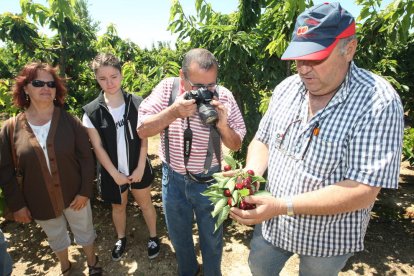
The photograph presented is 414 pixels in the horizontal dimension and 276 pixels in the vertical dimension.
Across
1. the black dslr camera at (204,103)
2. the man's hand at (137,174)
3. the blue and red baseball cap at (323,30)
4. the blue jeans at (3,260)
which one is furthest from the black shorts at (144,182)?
the blue and red baseball cap at (323,30)

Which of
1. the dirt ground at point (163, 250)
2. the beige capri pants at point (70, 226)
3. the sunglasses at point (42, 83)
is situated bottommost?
the dirt ground at point (163, 250)

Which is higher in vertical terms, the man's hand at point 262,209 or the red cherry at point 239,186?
the red cherry at point 239,186

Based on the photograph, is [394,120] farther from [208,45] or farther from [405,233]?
[405,233]

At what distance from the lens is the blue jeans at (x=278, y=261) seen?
2029mm

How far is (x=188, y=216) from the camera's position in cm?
295

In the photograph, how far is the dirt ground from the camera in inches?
154

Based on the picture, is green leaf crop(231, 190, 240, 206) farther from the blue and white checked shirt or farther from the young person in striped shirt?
the blue and white checked shirt

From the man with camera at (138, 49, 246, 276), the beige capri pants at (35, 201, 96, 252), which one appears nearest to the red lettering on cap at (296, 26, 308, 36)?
the man with camera at (138, 49, 246, 276)

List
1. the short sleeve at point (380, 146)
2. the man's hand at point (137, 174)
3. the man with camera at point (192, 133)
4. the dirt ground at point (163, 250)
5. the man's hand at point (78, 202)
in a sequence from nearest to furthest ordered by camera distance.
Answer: the short sleeve at point (380, 146) < the man with camera at point (192, 133) < the man's hand at point (78, 202) < the man's hand at point (137, 174) < the dirt ground at point (163, 250)

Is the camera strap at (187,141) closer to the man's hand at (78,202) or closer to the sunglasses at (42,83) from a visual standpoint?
the man's hand at (78,202)

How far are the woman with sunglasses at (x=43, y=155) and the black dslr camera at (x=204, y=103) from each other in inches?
62.0

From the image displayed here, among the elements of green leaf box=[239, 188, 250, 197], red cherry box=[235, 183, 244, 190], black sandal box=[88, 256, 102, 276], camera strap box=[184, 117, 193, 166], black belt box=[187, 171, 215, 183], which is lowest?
black sandal box=[88, 256, 102, 276]

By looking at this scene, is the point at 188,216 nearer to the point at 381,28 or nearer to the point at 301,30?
the point at 301,30

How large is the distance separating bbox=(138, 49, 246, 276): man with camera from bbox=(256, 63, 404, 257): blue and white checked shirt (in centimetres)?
50
